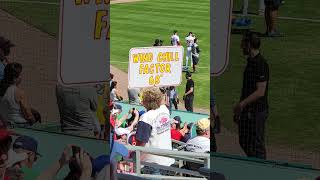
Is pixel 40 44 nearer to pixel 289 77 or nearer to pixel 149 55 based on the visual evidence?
pixel 289 77

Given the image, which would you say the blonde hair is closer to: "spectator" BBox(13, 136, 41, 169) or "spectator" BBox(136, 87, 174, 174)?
"spectator" BBox(136, 87, 174, 174)

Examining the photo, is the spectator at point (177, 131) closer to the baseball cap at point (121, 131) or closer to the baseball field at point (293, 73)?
the baseball cap at point (121, 131)

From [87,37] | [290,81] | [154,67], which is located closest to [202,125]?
[87,37]

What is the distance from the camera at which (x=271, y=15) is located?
15.2ft

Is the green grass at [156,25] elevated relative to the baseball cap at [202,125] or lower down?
elevated

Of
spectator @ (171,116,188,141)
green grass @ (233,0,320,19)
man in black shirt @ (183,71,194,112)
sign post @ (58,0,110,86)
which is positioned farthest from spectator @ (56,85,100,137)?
man in black shirt @ (183,71,194,112)

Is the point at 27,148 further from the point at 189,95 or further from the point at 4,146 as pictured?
the point at 189,95

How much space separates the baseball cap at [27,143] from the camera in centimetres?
578

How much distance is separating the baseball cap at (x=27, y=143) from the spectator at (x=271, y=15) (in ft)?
7.91

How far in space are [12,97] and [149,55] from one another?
3.84 meters

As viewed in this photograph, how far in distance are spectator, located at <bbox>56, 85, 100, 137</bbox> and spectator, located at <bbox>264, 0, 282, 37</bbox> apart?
1.65m

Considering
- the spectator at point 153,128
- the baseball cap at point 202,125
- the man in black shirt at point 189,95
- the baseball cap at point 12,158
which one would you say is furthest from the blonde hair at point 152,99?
the man in black shirt at point 189,95

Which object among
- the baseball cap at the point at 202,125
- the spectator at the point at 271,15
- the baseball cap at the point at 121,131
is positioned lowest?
the baseball cap at the point at 121,131

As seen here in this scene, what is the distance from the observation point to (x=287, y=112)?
4.62 metres
